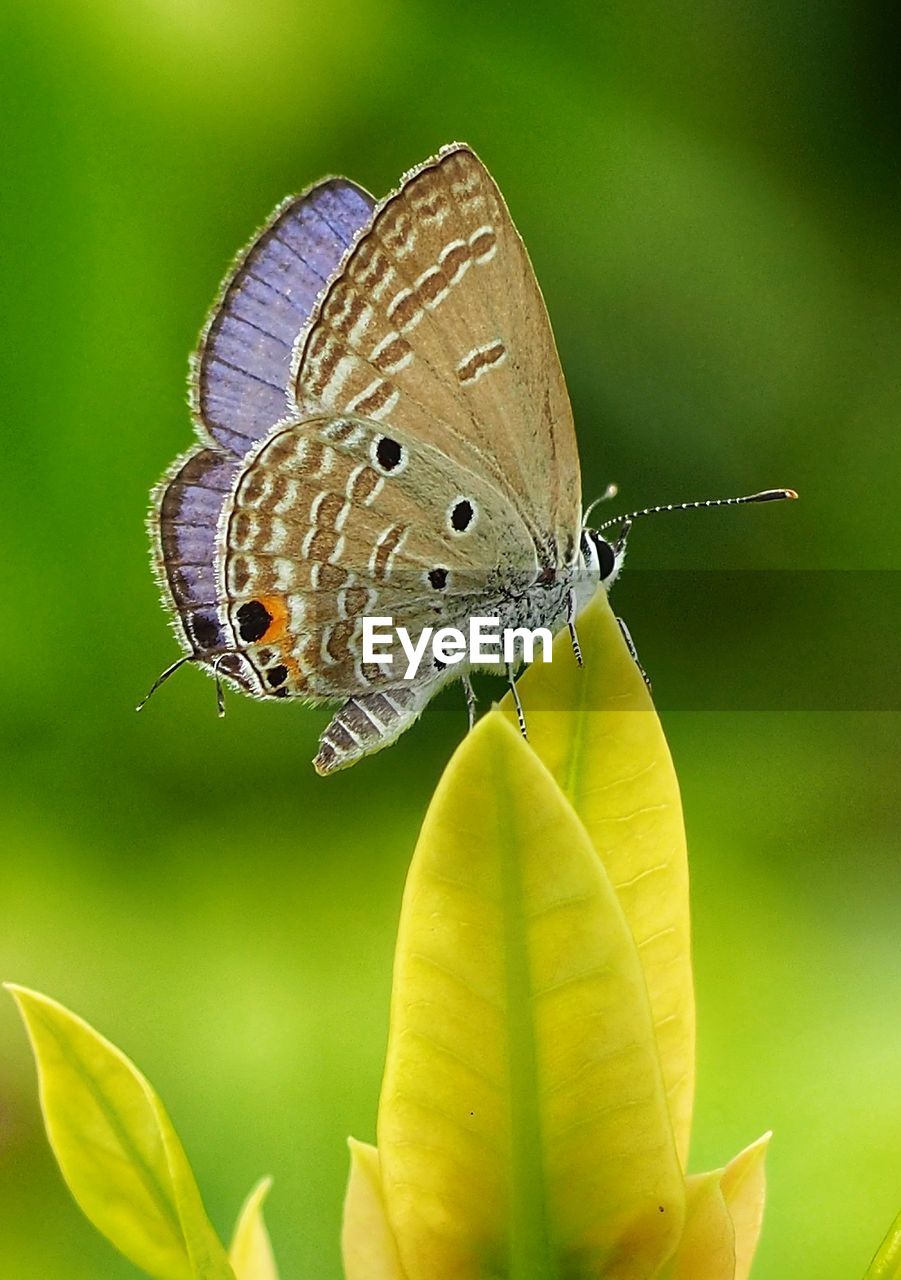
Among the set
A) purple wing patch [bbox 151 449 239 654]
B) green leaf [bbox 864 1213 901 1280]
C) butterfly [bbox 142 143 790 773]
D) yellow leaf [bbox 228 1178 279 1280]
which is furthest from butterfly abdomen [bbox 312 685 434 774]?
green leaf [bbox 864 1213 901 1280]

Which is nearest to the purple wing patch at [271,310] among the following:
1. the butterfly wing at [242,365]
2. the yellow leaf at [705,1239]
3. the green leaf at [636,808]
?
the butterfly wing at [242,365]

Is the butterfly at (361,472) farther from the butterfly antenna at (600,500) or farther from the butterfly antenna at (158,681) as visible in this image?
the butterfly antenna at (158,681)

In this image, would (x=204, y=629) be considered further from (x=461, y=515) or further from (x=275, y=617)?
(x=461, y=515)

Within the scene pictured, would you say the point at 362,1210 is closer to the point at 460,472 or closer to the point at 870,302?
the point at 460,472

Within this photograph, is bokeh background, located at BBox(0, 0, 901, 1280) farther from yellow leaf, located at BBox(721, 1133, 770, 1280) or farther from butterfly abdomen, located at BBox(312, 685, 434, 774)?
yellow leaf, located at BBox(721, 1133, 770, 1280)

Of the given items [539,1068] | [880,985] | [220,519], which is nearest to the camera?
[539,1068]

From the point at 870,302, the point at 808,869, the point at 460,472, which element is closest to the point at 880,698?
the point at 808,869

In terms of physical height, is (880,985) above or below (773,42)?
below
